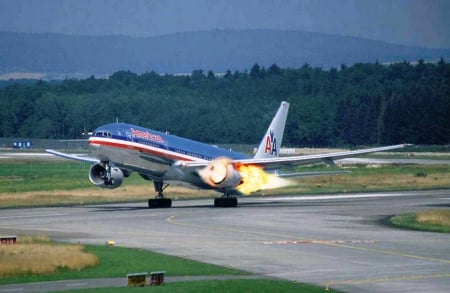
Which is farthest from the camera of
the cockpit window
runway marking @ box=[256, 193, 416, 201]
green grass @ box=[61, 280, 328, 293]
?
runway marking @ box=[256, 193, 416, 201]

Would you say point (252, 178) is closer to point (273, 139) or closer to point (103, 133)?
point (273, 139)

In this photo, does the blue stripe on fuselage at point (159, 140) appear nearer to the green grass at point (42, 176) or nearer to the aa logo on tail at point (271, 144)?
the aa logo on tail at point (271, 144)

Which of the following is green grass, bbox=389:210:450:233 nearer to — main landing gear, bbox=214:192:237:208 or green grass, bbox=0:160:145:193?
main landing gear, bbox=214:192:237:208

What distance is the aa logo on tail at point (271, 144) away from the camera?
82.9 meters

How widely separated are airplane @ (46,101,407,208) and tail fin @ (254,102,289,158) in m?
3.01

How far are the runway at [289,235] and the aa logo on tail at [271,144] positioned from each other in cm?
366

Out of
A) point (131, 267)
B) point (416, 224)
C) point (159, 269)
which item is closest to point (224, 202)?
point (416, 224)

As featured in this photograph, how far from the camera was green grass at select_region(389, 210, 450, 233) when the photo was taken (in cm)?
5782

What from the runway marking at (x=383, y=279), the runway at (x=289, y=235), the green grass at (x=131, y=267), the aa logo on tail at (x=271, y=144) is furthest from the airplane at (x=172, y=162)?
the runway marking at (x=383, y=279)

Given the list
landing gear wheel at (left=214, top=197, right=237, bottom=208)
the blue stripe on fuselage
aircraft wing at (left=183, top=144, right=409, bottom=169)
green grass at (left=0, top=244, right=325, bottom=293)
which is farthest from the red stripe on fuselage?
green grass at (left=0, top=244, right=325, bottom=293)

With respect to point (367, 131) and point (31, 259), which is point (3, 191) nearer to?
point (31, 259)

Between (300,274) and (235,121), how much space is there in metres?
151

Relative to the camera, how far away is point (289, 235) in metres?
55.0

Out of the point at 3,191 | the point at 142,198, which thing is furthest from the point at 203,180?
the point at 3,191
